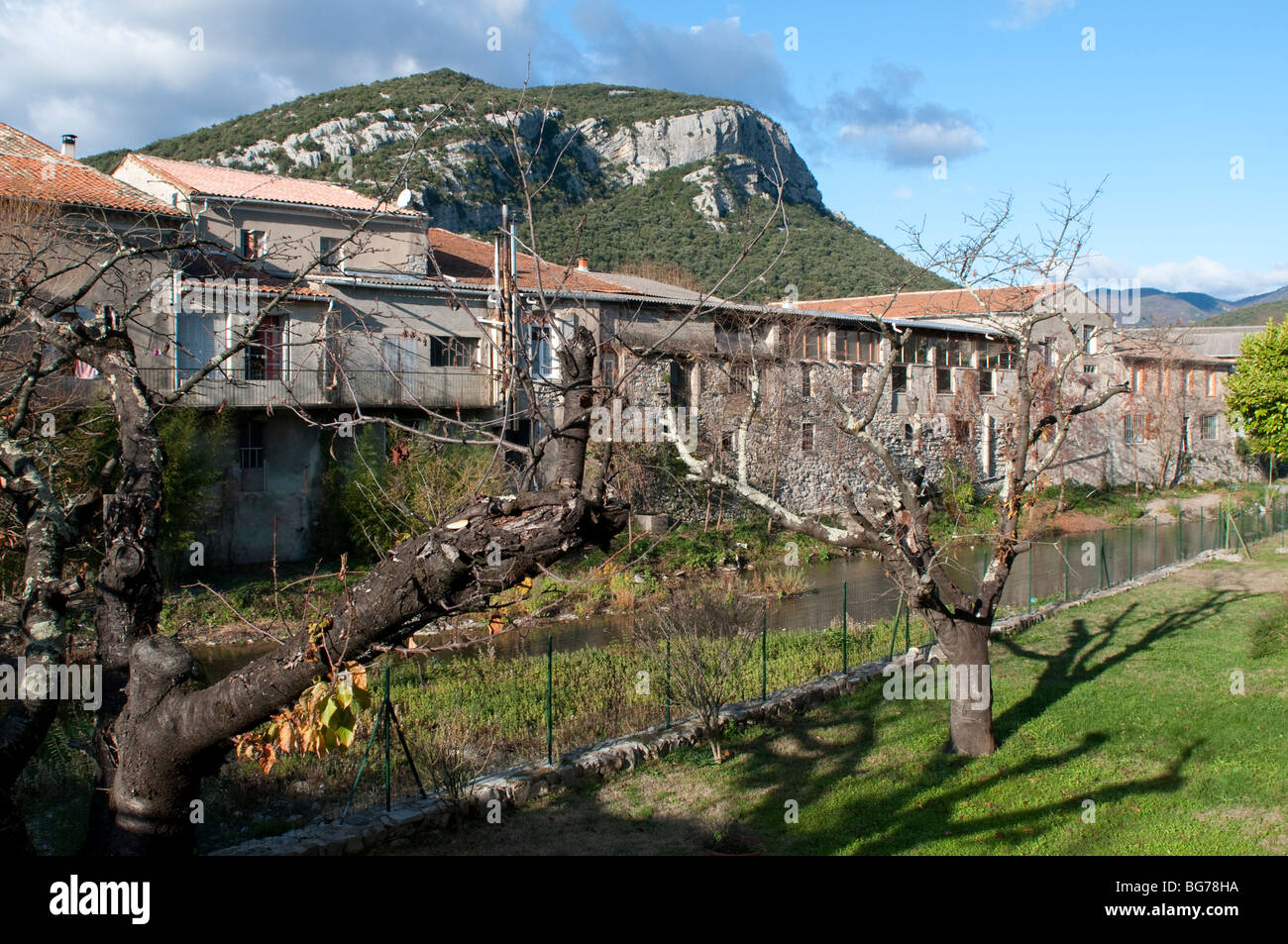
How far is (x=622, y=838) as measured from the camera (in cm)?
774

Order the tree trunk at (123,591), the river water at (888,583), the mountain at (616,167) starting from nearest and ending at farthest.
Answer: the tree trunk at (123,591) < the river water at (888,583) < the mountain at (616,167)

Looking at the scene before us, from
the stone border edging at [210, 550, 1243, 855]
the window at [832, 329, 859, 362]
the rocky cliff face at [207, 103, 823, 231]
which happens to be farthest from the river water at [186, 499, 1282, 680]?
the rocky cliff face at [207, 103, 823, 231]

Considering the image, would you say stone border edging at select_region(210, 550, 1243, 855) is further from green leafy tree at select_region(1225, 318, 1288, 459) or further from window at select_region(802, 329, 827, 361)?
window at select_region(802, 329, 827, 361)

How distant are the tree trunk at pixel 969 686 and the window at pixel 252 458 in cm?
1768

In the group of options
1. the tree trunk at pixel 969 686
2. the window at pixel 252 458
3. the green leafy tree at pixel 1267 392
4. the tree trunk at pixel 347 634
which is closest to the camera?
the tree trunk at pixel 347 634

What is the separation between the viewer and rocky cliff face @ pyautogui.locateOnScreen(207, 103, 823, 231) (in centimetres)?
4444

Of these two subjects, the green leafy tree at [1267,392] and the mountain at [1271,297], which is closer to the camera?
the green leafy tree at [1267,392]

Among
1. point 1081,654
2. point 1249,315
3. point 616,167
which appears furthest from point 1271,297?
point 1081,654

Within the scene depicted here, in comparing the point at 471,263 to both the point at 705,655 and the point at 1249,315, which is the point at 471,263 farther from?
the point at 1249,315

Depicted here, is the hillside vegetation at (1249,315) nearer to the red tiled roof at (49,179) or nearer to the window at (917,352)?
the window at (917,352)

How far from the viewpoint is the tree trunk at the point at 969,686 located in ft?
30.0

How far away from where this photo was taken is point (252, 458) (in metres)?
22.0

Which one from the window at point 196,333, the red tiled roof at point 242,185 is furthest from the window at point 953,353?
the window at point 196,333

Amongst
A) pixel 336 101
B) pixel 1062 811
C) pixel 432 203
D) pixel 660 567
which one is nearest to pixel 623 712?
pixel 1062 811
